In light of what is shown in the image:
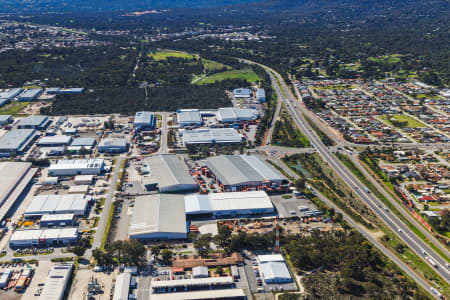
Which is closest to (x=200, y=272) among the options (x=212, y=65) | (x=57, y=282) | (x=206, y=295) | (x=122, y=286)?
(x=206, y=295)

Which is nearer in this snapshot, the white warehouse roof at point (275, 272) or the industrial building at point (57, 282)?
the industrial building at point (57, 282)

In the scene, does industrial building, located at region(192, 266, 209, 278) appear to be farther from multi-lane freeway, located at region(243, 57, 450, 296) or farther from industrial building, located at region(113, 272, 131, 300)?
multi-lane freeway, located at region(243, 57, 450, 296)

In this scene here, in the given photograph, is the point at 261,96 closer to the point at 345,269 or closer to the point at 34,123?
the point at 34,123

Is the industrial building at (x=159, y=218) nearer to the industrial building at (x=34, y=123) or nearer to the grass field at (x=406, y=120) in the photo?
the industrial building at (x=34, y=123)

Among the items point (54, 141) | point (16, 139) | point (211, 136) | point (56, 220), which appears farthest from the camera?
point (211, 136)

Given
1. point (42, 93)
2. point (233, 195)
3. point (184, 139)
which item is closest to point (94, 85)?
point (42, 93)

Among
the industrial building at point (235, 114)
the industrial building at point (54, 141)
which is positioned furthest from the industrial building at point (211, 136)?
the industrial building at point (54, 141)

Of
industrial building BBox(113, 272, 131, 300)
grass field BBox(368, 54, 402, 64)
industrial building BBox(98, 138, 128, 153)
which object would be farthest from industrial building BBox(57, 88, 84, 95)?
grass field BBox(368, 54, 402, 64)
